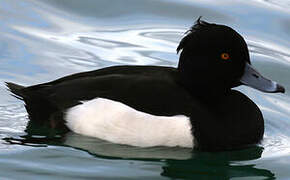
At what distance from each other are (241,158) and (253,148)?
185 mm

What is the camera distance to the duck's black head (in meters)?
7.07

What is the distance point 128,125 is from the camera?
6.86 metres

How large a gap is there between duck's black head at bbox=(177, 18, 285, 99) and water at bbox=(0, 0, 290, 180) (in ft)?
1.65

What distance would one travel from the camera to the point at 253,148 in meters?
7.15

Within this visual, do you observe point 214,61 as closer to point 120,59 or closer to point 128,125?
point 128,125

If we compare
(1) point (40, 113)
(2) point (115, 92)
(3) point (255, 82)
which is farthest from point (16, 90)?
(3) point (255, 82)

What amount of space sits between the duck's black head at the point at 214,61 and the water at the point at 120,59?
0.50m

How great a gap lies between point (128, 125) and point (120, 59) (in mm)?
2457

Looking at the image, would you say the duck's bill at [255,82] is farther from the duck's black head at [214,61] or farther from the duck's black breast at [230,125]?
the duck's black breast at [230,125]

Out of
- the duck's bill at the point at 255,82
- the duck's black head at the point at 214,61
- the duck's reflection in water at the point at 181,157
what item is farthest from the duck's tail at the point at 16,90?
the duck's bill at the point at 255,82

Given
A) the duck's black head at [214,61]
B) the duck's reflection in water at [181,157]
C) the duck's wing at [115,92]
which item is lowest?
the duck's reflection in water at [181,157]

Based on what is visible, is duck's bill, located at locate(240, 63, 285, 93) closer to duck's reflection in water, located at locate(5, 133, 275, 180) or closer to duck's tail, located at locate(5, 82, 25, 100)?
duck's reflection in water, located at locate(5, 133, 275, 180)

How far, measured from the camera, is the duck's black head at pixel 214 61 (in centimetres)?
707

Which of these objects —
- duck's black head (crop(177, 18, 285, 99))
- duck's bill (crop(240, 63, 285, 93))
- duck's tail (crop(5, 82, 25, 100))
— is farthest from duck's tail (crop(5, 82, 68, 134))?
duck's bill (crop(240, 63, 285, 93))
